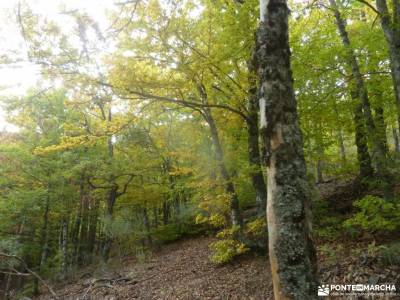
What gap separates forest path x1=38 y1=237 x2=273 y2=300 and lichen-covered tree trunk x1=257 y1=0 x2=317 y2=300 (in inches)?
149

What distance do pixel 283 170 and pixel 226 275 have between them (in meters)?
6.10

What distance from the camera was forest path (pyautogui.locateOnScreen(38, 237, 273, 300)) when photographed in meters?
6.28

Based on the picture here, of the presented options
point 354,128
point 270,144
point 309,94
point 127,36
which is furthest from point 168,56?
point 354,128

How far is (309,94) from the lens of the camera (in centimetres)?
666

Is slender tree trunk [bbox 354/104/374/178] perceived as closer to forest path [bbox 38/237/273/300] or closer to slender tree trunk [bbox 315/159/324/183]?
slender tree trunk [bbox 315/159/324/183]

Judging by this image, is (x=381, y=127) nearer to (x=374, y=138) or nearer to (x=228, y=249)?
(x=374, y=138)

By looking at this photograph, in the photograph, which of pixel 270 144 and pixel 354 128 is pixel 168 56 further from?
pixel 354 128

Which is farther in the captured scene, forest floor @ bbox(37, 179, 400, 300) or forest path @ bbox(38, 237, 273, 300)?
forest path @ bbox(38, 237, 273, 300)

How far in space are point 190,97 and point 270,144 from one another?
5.98 metres

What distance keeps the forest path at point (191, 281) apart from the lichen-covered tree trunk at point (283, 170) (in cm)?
379

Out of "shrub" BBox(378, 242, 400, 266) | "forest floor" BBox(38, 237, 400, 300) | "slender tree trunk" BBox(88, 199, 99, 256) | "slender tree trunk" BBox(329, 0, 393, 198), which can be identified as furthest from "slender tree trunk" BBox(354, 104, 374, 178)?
A: "slender tree trunk" BBox(88, 199, 99, 256)

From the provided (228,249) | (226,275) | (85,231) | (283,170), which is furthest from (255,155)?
(85,231)

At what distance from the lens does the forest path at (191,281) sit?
20.6 ft

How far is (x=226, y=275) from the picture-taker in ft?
24.5
